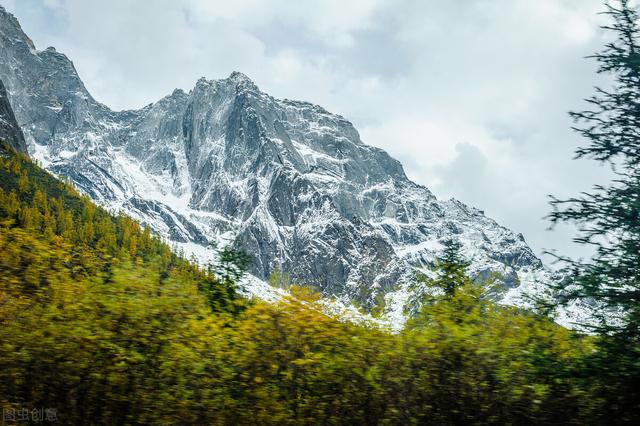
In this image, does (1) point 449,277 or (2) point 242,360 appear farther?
(1) point 449,277

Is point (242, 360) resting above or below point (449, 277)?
below

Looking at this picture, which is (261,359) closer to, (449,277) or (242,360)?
(242,360)

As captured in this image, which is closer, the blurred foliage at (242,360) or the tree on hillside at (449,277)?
the blurred foliage at (242,360)

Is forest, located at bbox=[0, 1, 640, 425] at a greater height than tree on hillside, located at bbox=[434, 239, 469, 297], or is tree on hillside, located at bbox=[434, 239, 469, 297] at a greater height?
tree on hillside, located at bbox=[434, 239, 469, 297]

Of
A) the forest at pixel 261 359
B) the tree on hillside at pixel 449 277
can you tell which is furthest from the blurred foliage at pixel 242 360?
the tree on hillside at pixel 449 277

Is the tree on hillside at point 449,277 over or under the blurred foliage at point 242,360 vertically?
over

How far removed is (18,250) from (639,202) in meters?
10.8

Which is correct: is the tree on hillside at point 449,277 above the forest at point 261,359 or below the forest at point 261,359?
above

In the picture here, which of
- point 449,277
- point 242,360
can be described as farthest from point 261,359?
point 449,277

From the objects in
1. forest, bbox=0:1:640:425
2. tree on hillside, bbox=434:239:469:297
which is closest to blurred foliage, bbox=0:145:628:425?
forest, bbox=0:1:640:425

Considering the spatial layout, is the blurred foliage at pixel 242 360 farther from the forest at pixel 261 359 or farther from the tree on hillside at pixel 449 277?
the tree on hillside at pixel 449 277

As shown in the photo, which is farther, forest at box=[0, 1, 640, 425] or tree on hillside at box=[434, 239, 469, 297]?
tree on hillside at box=[434, 239, 469, 297]

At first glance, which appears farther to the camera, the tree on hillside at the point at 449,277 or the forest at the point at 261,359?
the tree on hillside at the point at 449,277

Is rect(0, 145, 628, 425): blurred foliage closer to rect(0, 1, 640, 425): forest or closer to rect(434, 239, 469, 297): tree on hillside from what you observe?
rect(0, 1, 640, 425): forest
